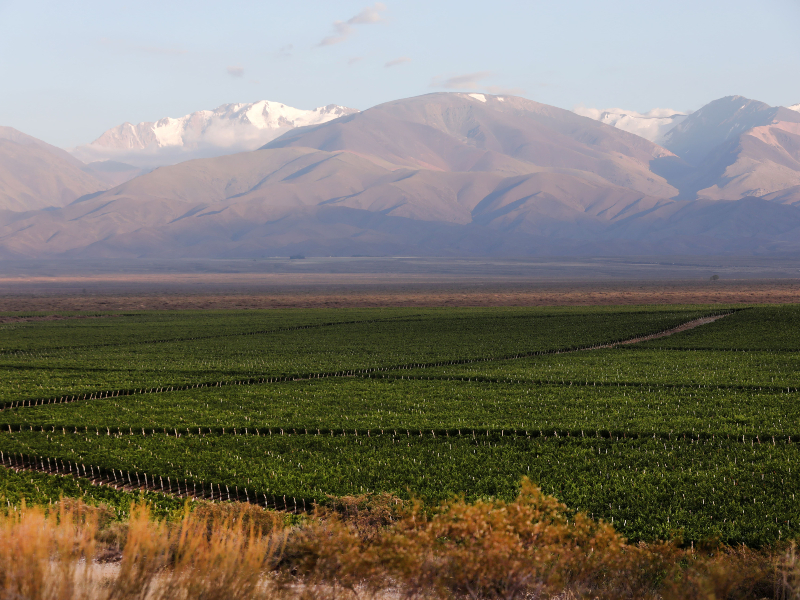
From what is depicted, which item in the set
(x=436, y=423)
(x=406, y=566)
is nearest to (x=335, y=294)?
(x=436, y=423)

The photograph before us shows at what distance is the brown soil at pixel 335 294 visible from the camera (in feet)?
332

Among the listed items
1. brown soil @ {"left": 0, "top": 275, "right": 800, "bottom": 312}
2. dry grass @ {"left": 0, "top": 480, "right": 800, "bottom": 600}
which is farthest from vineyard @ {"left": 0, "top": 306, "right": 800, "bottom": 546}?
brown soil @ {"left": 0, "top": 275, "right": 800, "bottom": 312}

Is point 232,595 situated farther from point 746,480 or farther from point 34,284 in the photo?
point 34,284

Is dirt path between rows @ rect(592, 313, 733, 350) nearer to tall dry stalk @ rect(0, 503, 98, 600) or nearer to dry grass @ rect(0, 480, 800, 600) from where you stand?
dry grass @ rect(0, 480, 800, 600)

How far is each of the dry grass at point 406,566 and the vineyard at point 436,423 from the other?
3225 millimetres

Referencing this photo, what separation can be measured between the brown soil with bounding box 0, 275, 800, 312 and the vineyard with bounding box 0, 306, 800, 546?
49.8 metres

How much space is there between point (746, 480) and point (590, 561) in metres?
8.92

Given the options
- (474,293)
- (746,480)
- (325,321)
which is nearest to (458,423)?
(746,480)

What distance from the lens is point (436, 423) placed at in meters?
25.4

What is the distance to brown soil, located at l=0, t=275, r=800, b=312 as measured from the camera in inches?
3986

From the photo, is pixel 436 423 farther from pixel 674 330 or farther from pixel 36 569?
pixel 674 330

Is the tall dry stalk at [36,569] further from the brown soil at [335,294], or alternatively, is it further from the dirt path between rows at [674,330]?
the brown soil at [335,294]

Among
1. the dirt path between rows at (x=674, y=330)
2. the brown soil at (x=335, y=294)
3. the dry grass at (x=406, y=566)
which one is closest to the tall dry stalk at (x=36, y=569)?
the dry grass at (x=406, y=566)

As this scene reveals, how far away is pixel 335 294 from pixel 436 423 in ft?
340
